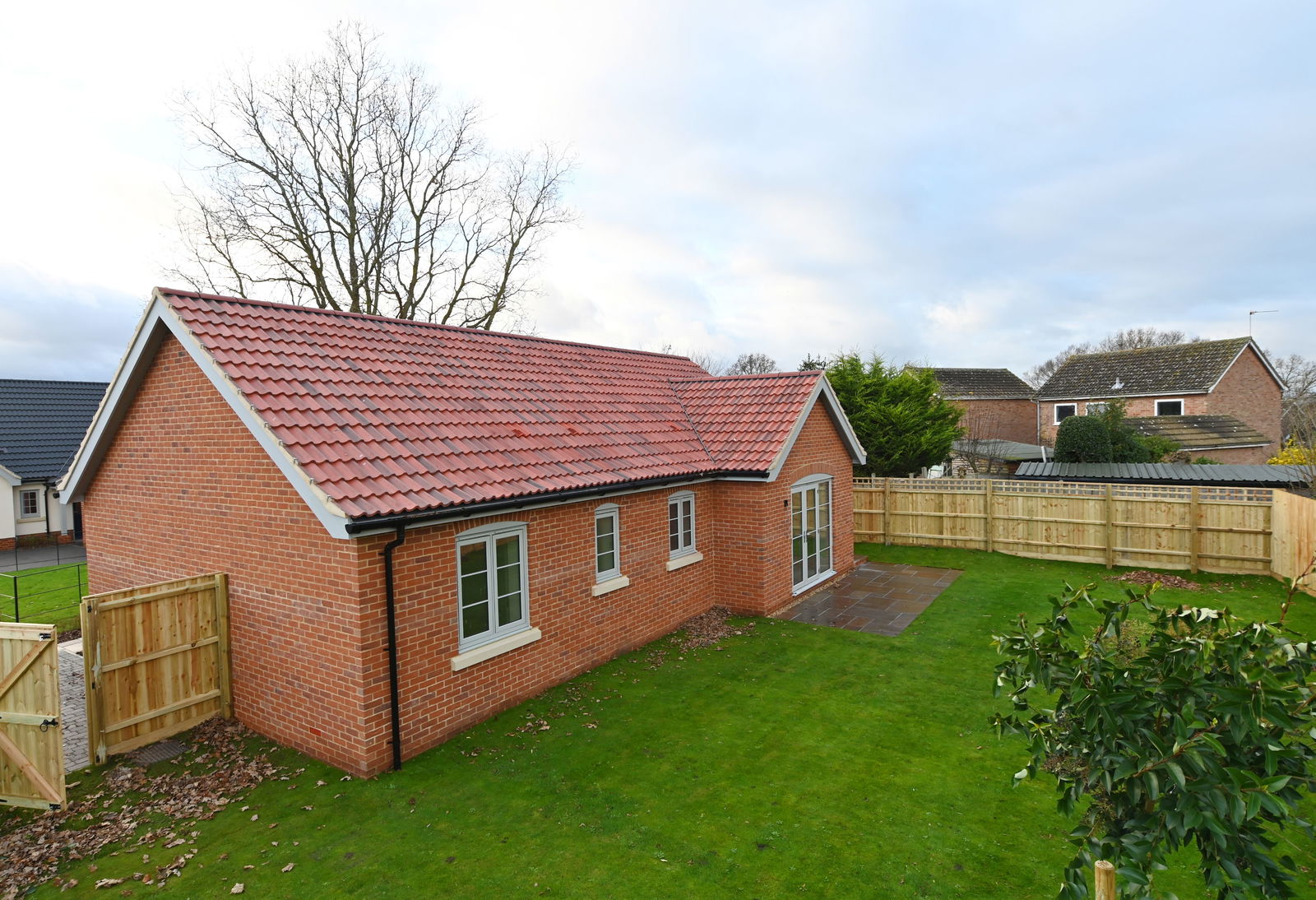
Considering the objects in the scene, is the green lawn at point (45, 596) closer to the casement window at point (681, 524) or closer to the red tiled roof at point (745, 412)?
the casement window at point (681, 524)

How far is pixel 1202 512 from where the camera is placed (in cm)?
1557

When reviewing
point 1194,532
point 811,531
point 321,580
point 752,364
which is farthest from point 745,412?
point 752,364

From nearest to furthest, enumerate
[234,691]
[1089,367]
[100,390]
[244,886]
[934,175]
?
[244,886]
[234,691]
[934,175]
[100,390]
[1089,367]

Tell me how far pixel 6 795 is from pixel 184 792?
5.45ft

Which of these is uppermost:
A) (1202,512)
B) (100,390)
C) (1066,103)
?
(1066,103)

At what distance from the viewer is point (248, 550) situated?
26.9 feet

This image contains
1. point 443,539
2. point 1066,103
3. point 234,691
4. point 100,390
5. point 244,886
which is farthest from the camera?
point 100,390

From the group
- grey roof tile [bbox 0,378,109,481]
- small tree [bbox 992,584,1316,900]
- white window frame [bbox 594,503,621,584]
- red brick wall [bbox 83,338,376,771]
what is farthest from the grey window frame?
small tree [bbox 992,584,1316,900]

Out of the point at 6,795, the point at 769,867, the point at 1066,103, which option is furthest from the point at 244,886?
the point at 1066,103

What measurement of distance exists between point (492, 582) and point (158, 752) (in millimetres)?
4202

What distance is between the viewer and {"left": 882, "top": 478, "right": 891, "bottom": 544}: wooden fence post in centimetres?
1977

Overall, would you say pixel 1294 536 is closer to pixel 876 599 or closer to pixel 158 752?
pixel 876 599

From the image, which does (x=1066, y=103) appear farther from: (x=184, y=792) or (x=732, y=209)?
(x=184, y=792)

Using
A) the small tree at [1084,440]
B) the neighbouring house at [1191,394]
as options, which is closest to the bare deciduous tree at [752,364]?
the neighbouring house at [1191,394]
